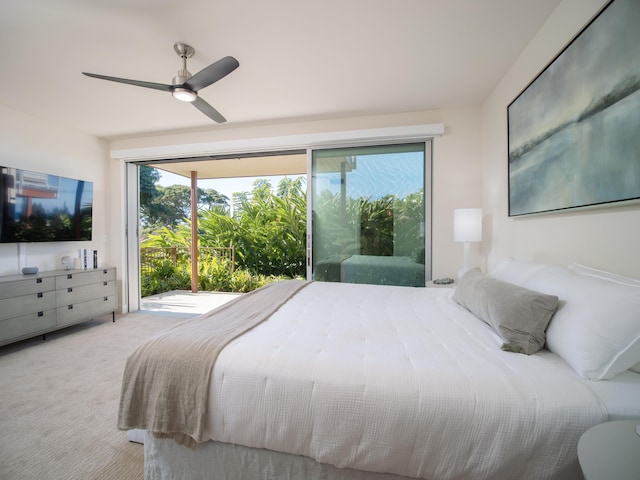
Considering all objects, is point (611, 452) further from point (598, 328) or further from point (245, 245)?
point (245, 245)

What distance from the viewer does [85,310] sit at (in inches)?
128

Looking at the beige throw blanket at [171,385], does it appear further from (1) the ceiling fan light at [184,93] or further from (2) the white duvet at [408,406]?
(1) the ceiling fan light at [184,93]

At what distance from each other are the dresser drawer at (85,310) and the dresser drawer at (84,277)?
0.23 m

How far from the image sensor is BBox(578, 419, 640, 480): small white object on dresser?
0.61 m

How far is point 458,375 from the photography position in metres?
0.94

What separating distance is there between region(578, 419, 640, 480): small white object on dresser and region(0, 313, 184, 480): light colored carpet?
178 centimetres

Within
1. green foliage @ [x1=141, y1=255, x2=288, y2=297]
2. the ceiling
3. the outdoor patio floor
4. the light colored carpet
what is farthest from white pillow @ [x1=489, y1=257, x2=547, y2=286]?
green foliage @ [x1=141, y1=255, x2=288, y2=297]

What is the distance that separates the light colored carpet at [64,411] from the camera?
1.38 meters

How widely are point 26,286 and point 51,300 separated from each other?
278mm

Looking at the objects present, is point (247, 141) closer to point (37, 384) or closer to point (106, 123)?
point (106, 123)

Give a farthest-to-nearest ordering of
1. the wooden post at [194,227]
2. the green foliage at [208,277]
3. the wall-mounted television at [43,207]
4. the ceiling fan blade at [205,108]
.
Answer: the green foliage at [208,277]
the wooden post at [194,227]
the wall-mounted television at [43,207]
the ceiling fan blade at [205,108]

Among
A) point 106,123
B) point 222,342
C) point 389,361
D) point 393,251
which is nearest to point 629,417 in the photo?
point 389,361

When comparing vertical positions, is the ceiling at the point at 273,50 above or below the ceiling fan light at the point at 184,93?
above

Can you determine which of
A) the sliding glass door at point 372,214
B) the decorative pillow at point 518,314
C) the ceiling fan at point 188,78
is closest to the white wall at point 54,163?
the ceiling fan at point 188,78
